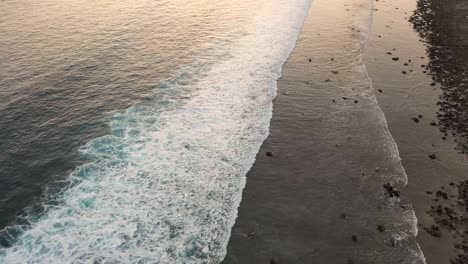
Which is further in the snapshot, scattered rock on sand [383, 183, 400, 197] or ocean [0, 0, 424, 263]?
scattered rock on sand [383, 183, 400, 197]

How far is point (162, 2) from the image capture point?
4834 cm

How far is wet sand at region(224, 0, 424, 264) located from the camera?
56.2ft

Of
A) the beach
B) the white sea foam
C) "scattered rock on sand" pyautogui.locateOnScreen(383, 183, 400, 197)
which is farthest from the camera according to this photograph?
"scattered rock on sand" pyautogui.locateOnScreen(383, 183, 400, 197)

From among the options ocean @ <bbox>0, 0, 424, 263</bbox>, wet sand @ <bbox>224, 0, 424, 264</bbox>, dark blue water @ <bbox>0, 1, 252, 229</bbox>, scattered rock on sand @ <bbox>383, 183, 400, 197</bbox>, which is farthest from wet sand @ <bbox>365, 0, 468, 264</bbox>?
dark blue water @ <bbox>0, 1, 252, 229</bbox>

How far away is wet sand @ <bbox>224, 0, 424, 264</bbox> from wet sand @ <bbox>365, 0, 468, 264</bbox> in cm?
87

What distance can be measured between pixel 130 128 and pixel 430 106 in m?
20.8

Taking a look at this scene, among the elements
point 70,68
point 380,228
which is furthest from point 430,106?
point 70,68

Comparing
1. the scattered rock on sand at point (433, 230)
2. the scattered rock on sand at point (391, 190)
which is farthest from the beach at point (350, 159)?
the scattered rock on sand at point (391, 190)

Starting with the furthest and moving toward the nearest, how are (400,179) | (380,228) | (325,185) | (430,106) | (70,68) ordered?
(70,68), (430,106), (400,179), (325,185), (380,228)

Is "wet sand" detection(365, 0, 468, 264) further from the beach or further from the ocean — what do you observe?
the ocean

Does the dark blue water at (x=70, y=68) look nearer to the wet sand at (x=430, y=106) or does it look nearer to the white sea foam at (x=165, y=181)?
Answer: the white sea foam at (x=165, y=181)

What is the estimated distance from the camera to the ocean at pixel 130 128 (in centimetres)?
1767

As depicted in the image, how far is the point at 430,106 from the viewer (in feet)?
91.7

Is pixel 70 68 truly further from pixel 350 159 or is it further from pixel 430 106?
pixel 430 106
